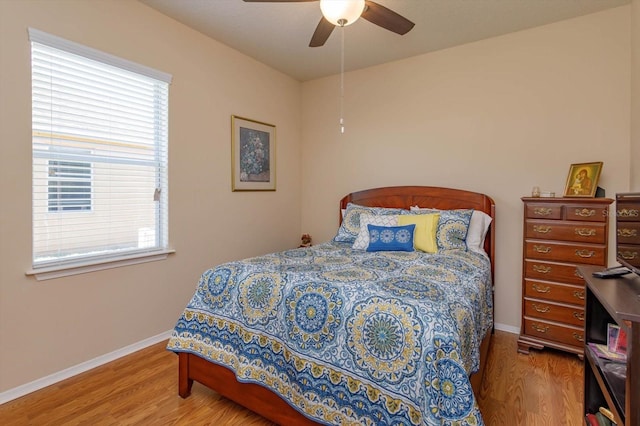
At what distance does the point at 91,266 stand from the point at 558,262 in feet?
11.2

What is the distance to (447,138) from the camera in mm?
3332

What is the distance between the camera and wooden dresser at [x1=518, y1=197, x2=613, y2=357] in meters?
2.38

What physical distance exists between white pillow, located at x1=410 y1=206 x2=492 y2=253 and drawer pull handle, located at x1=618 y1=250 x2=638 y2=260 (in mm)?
1310

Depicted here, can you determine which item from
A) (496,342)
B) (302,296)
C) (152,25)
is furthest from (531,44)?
(152,25)

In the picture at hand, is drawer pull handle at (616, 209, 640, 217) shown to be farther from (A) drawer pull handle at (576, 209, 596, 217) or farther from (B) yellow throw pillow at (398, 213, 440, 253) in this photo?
(B) yellow throw pillow at (398, 213, 440, 253)

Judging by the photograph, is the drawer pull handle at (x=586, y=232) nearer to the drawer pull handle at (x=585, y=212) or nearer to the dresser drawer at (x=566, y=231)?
the dresser drawer at (x=566, y=231)

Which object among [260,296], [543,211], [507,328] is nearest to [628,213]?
[543,211]

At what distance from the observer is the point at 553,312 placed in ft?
8.29

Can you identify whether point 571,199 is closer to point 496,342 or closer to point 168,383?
point 496,342

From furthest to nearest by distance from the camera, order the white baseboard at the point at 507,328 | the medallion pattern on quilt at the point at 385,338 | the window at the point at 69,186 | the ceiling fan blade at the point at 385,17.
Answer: the white baseboard at the point at 507,328, the window at the point at 69,186, the ceiling fan blade at the point at 385,17, the medallion pattern on quilt at the point at 385,338

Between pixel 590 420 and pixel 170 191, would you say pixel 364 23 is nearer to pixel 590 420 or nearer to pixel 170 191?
pixel 170 191

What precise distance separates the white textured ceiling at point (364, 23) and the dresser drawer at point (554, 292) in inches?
83.7

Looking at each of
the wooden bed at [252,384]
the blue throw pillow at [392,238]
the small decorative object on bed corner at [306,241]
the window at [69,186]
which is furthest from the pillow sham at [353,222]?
the window at [69,186]

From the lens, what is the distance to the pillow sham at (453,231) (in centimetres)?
275
